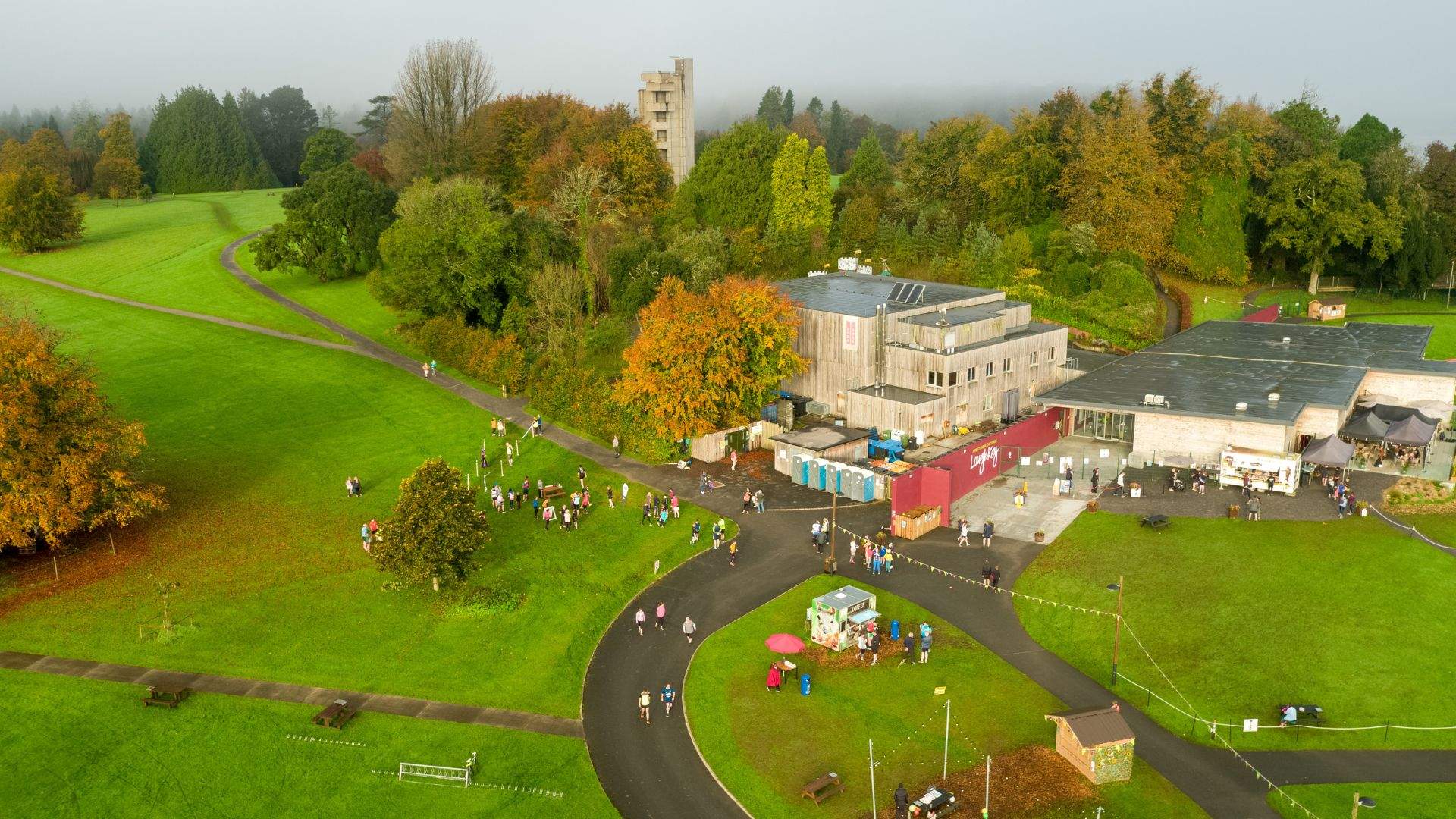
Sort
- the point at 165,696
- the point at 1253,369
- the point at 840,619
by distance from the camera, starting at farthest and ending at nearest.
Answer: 1. the point at 1253,369
2. the point at 840,619
3. the point at 165,696

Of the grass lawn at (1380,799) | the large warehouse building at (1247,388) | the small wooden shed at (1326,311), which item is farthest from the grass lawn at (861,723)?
the small wooden shed at (1326,311)

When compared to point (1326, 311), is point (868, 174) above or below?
above

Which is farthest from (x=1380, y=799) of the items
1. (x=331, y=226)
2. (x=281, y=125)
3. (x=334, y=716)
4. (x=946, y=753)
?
(x=281, y=125)

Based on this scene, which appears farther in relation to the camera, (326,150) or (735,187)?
(326,150)

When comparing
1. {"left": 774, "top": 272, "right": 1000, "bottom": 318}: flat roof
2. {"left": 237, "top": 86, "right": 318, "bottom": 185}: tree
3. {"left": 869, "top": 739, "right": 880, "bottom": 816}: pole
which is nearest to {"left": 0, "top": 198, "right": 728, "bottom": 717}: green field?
{"left": 869, "top": 739, "right": 880, "bottom": 816}: pole

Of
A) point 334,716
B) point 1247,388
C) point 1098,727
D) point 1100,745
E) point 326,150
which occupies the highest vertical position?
point 326,150

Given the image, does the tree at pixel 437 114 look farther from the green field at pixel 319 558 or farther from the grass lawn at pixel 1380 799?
the grass lawn at pixel 1380 799

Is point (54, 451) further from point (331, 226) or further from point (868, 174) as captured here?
point (868, 174)
